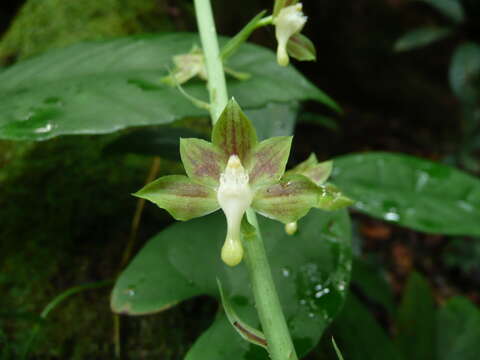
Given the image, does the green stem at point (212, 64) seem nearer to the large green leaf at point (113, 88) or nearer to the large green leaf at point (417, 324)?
the large green leaf at point (113, 88)

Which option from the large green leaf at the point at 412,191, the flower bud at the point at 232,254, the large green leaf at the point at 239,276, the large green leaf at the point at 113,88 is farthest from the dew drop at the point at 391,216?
the flower bud at the point at 232,254

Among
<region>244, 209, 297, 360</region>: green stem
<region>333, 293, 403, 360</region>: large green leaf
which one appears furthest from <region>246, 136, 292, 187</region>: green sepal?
<region>333, 293, 403, 360</region>: large green leaf

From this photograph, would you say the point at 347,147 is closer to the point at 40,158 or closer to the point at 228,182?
the point at 40,158

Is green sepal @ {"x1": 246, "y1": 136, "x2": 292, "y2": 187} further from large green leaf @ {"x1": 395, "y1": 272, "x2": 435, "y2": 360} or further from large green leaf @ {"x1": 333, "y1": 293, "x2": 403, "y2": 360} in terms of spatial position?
large green leaf @ {"x1": 395, "y1": 272, "x2": 435, "y2": 360}

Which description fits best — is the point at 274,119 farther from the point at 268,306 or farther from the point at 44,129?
the point at 268,306

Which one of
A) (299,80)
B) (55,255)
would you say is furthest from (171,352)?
(299,80)
